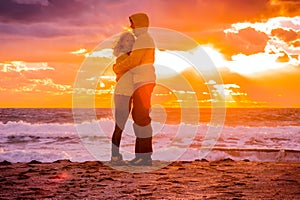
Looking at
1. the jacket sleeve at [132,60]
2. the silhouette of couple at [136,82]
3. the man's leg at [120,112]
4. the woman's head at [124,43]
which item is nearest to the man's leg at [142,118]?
the silhouette of couple at [136,82]

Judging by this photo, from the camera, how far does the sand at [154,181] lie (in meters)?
3.98

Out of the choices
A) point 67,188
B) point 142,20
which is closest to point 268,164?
point 142,20

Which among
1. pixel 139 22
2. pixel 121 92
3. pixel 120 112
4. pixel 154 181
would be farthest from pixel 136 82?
pixel 154 181

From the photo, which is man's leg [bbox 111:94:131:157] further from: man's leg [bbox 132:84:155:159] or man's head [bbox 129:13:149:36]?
man's head [bbox 129:13:149:36]

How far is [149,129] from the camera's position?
6.39 m

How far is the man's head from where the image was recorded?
613cm

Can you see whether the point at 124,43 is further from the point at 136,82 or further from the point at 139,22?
the point at 136,82

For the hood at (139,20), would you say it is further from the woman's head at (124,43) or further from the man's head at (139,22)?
the woman's head at (124,43)

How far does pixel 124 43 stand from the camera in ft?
20.3

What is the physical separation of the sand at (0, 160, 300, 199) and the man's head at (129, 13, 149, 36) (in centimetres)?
231

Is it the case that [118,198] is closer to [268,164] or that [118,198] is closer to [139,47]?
[139,47]

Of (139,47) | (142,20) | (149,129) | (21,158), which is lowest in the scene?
(21,158)

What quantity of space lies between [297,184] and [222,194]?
1190 millimetres

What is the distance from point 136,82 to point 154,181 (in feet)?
6.52
